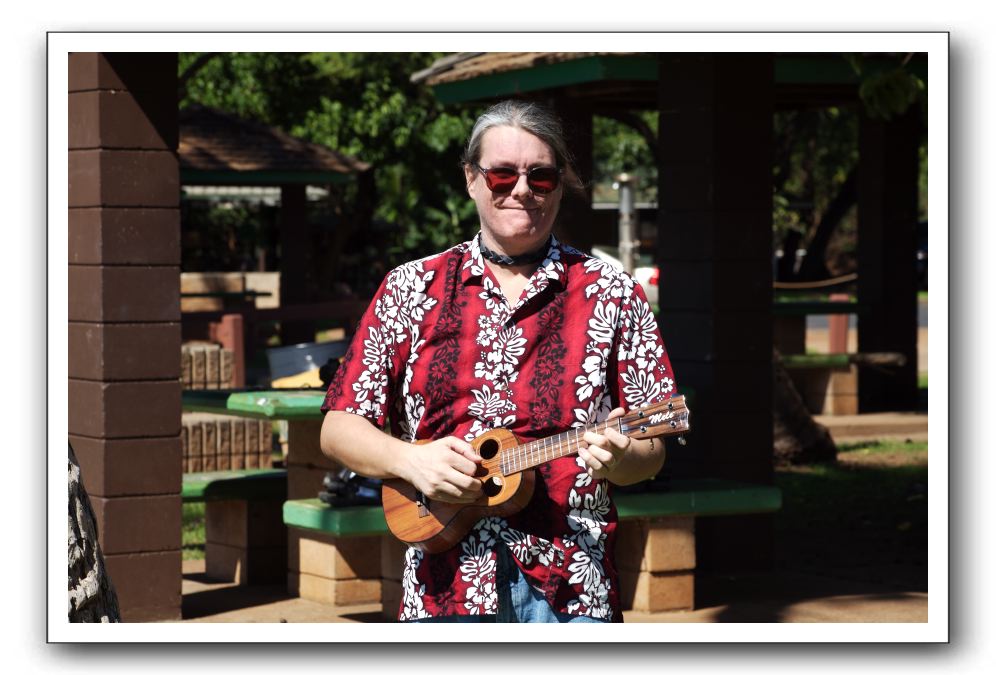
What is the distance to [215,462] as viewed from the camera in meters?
11.6

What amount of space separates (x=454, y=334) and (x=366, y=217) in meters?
31.3

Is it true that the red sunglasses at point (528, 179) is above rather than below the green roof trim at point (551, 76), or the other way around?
below

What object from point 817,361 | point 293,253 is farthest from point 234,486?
point 293,253

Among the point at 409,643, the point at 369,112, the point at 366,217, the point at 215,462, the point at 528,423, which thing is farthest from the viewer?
the point at 366,217

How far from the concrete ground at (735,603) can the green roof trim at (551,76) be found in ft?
12.0

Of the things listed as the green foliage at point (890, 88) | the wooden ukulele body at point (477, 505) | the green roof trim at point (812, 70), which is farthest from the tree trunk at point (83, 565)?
the green roof trim at point (812, 70)

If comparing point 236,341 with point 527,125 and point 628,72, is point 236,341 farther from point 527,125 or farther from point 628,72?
point 527,125

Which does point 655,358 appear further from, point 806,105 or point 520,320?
point 806,105

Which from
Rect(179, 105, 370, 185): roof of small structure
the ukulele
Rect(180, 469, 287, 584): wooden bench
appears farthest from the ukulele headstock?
Rect(179, 105, 370, 185): roof of small structure

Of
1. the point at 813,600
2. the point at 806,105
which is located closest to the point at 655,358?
the point at 813,600

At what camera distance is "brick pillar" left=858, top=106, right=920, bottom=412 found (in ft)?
52.3

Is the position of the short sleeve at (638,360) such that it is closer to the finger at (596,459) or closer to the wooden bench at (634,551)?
the finger at (596,459)

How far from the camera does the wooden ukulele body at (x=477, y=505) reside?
3.51 metres

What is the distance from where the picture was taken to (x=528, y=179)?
3.60 meters
